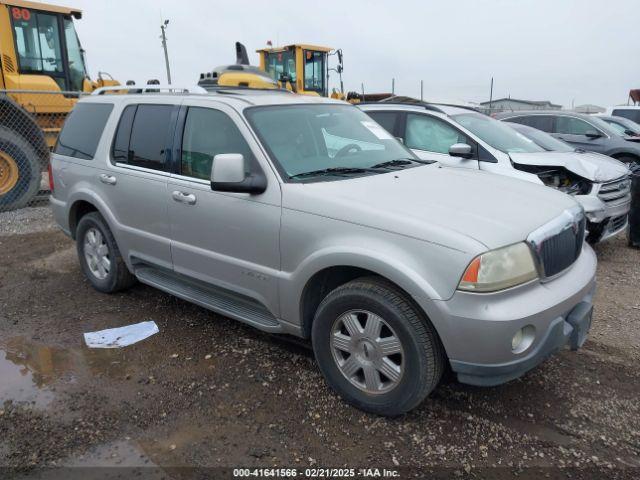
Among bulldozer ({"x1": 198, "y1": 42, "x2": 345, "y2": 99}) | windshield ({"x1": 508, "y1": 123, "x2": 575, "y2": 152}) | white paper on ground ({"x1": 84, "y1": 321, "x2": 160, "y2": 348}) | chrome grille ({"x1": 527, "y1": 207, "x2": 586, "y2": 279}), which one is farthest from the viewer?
bulldozer ({"x1": 198, "y1": 42, "x2": 345, "y2": 99})

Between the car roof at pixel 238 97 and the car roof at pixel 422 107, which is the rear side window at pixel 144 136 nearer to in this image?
the car roof at pixel 238 97

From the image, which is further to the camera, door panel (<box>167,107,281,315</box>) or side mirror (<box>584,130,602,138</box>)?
side mirror (<box>584,130,602,138</box>)

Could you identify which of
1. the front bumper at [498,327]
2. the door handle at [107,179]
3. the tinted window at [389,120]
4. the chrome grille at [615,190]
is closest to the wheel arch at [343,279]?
the front bumper at [498,327]

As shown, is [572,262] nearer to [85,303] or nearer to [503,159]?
[503,159]

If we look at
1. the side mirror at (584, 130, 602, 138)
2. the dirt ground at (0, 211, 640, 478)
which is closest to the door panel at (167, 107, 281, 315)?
the dirt ground at (0, 211, 640, 478)

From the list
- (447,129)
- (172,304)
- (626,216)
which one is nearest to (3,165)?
(172,304)

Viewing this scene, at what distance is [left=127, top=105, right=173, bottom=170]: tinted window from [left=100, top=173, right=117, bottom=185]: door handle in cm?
23

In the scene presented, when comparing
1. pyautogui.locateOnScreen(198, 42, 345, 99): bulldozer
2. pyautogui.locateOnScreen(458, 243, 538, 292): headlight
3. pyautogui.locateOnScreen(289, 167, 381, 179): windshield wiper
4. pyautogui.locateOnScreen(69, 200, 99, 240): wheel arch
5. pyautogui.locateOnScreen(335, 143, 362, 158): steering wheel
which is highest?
pyautogui.locateOnScreen(198, 42, 345, 99): bulldozer

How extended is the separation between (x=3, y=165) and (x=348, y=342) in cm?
816

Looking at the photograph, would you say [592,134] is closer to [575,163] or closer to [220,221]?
[575,163]

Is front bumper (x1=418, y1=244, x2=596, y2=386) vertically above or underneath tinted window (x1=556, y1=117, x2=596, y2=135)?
underneath

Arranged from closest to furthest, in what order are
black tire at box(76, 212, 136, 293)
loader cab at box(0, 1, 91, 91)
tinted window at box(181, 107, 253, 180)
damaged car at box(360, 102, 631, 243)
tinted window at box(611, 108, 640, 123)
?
tinted window at box(181, 107, 253, 180) < black tire at box(76, 212, 136, 293) < damaged car at box(360, 102, 631, 243) < loader cab at box(0, 1, 91, 91) < tinted window at box(611, 108, 640, 123)

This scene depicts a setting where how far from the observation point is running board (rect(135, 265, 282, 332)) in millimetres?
3521

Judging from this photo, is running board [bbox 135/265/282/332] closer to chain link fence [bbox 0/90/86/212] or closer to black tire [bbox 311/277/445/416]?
black tire [bbox 311/277/445/416]
